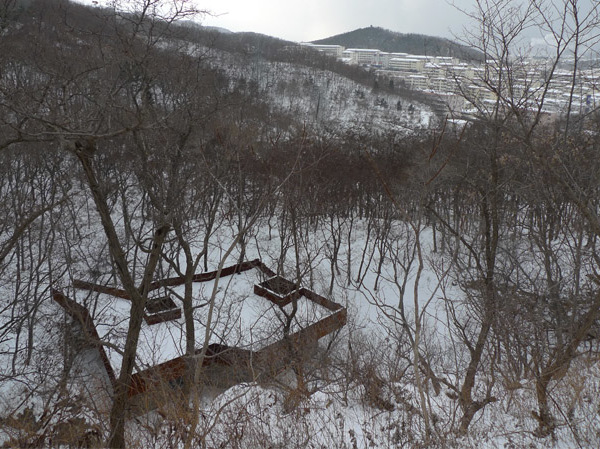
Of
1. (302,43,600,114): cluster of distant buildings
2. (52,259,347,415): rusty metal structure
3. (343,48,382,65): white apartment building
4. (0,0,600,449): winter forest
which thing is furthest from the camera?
(343,48,382,65): white apartment building

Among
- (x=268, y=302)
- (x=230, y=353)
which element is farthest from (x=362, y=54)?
(x=230, y=353)

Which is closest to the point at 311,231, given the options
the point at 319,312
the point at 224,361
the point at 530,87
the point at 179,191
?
the point at 319,312

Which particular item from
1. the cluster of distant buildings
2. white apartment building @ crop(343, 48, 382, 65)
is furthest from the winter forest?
white apartment building @ crop(343, 48, 382, 65)

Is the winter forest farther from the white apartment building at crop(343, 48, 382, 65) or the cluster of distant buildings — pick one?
the white apartment building at crop(343, 48, 382, 65)

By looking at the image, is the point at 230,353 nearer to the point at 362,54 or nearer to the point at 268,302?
the point at 268,302

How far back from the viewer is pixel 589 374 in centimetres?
690

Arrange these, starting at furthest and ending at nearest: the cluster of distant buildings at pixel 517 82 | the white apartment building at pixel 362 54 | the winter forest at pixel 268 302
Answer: the white apartment building at pixel 362 54, the cluster of distant buildings at pixel 517 82, the winter forest at pixel 268 302

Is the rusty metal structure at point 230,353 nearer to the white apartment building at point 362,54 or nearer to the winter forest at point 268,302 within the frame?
the winter forest at point 268,302

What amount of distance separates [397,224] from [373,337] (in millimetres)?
11379

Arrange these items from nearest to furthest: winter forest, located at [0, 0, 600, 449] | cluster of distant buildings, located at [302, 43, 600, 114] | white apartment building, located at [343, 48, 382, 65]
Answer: winter forest, located at [0, 0, 600, 449] → cluster of distant buildings, located at [302, 43, 600, 114] → white apartment building, located at [343, 48, 382, 65]

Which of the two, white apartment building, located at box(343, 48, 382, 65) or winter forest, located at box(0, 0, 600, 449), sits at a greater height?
white apartment building, located at box(343, 48, 382, 65)

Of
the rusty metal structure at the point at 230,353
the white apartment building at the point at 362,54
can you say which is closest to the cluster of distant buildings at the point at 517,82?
the rusty metal structure at the point at 230,353

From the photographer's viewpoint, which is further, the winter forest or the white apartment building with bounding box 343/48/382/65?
the white apartment building with bounding box 343/48/382/65

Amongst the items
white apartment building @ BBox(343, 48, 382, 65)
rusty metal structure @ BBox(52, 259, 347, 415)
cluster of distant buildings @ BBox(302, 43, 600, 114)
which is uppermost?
white apartment building @ BBox(343, 48, 382, 65)
